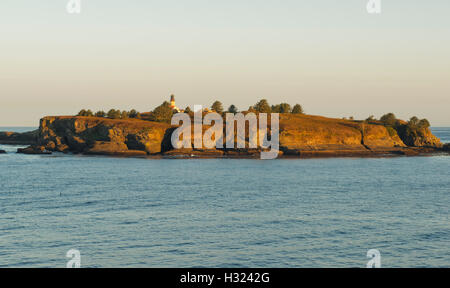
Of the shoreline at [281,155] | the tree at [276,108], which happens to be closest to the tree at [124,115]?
the shoreline at [281,155]

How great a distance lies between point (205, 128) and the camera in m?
139

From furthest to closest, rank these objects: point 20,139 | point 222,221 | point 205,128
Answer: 1. point 20,139
2. point 205,128
3. point 222,221

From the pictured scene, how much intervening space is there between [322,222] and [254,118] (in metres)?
113

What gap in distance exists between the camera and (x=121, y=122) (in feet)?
457

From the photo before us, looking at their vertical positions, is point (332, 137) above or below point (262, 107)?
below

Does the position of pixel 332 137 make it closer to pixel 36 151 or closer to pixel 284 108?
pixel 284 108

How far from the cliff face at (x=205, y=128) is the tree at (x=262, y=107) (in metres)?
7.94

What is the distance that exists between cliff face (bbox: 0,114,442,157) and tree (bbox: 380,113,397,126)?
8678mm

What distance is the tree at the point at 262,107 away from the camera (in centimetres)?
16288

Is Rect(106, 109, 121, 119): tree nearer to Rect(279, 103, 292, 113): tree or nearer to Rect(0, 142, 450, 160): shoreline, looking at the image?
Rect(0, 142, 450, 160): shoreline

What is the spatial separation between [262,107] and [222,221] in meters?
128

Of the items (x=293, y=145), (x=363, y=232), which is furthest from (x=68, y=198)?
(x=293, y=145)
